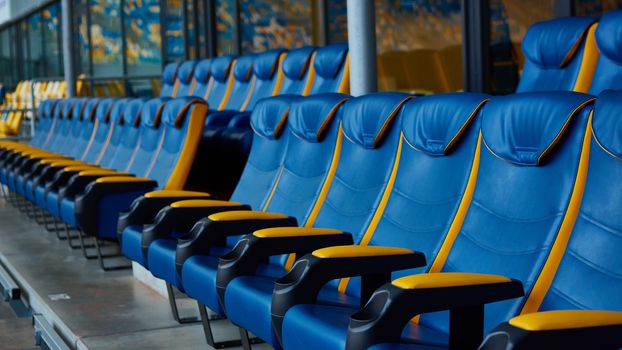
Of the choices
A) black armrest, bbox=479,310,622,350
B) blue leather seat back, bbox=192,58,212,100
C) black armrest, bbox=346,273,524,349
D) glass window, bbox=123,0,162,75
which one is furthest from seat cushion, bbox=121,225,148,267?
glass window, bbox=123,0,162,75

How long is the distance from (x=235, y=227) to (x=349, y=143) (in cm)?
43

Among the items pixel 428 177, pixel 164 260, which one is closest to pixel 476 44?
pixel 164 260

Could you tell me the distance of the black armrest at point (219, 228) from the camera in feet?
9.56

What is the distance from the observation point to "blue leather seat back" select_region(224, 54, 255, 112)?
605cm

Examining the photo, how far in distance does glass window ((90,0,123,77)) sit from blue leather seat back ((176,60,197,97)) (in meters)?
7.52

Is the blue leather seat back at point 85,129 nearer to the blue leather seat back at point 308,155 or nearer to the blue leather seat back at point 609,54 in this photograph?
the blue leather seat back at point 308,155

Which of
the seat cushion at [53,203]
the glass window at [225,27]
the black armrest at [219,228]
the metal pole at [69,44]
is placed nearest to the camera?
the black armrest at [219,228]

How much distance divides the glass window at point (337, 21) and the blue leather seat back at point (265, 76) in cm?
121

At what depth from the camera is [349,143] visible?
3.04 m

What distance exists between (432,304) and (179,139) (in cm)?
291

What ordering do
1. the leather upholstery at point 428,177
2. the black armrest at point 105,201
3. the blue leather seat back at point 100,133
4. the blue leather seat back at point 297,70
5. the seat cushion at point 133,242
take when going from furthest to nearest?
the blue leather seat back at point 100,133, the blue leather seat back at point 297,70, the black armrest at point 105,201, the seat cushion at point 133,242, the leather upholstery at point 428,177

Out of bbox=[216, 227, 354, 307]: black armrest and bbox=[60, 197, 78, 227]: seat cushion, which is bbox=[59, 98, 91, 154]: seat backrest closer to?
bbox=[60, 197, 78, 227]: seat cushion

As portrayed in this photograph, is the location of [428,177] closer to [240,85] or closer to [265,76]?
[265,76]

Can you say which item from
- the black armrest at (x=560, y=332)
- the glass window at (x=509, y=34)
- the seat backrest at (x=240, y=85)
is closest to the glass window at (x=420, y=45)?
the glass window at (x=509, y=34)
